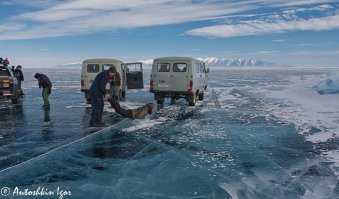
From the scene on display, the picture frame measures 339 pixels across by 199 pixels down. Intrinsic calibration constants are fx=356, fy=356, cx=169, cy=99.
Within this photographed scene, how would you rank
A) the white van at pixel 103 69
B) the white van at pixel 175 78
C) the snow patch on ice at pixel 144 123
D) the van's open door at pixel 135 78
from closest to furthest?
1. the snow patch on ice at pixel 144 123
2. the white van at pixel 175 78
3. the white van at pixel 103 69
4. the van's open door at pixel 135 78

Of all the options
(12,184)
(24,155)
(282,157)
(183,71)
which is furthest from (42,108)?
(282,157)

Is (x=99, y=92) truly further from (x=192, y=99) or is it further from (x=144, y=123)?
(x=192, y=99)

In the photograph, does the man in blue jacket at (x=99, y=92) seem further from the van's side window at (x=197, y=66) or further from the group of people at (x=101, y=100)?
the van's side window at (x=197, y=66)

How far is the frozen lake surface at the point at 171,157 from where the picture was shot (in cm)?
546

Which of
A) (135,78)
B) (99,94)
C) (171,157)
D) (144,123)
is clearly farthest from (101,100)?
(135,78)

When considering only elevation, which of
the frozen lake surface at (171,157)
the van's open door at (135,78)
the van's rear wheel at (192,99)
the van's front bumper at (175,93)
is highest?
the van's open door at (135,78)

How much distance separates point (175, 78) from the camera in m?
15.8

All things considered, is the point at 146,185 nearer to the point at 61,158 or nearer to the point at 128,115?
the point at 61,158

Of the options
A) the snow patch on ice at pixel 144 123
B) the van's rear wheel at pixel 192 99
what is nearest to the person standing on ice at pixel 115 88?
the van's rear wheel at pixel 192 99

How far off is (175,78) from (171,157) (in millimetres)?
8816

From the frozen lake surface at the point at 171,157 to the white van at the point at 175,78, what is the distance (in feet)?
11.3

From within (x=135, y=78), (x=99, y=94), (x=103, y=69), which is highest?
(x=103, y=69)

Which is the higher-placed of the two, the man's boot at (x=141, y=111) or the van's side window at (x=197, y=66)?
the van's side window at (x=197, y=66)

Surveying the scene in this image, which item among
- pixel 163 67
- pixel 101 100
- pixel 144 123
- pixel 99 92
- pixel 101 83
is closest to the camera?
pixel 101 83
